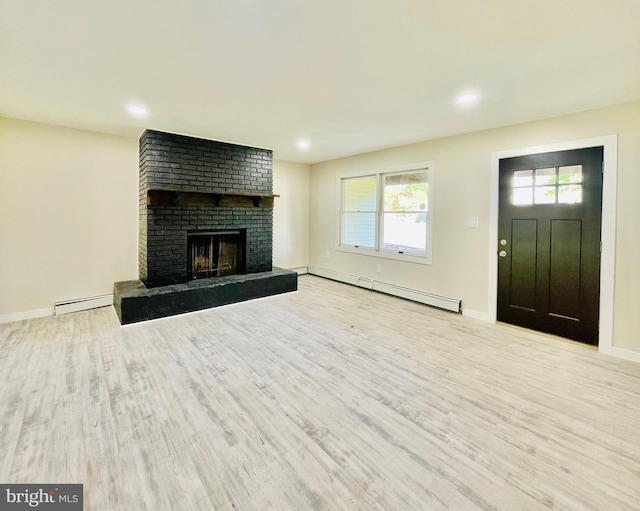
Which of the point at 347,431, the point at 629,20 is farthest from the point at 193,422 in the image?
the point at 629,20

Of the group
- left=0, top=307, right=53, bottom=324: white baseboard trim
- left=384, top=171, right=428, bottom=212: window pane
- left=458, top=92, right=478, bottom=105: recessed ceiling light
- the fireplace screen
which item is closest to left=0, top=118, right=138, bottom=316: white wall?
left=0, top=307, right=53, bottom=324: white baseboard trim

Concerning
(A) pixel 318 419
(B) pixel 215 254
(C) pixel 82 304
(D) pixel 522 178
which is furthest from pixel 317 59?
(C) pixel 82 304

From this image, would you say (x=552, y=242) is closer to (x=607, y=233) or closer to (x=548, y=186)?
(x=607, y=233)

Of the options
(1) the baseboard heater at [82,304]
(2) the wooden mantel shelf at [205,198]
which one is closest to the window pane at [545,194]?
(2) the wooden mantel shelf at [205,198]

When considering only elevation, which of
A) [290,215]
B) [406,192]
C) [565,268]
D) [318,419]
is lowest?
[318,419]

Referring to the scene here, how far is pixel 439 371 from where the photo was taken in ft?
8.43

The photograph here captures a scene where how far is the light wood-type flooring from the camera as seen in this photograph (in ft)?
4.75

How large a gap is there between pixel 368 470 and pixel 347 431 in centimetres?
30

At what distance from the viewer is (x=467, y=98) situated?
2.80 m

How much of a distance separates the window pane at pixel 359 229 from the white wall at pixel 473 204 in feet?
0.80

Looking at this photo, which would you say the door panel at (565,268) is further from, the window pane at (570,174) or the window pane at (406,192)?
the window pane at (406,192)

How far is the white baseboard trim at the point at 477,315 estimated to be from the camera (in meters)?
3.83

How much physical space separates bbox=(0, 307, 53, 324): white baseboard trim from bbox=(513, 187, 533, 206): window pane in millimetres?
5888

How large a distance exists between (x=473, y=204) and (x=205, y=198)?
3.70 m
